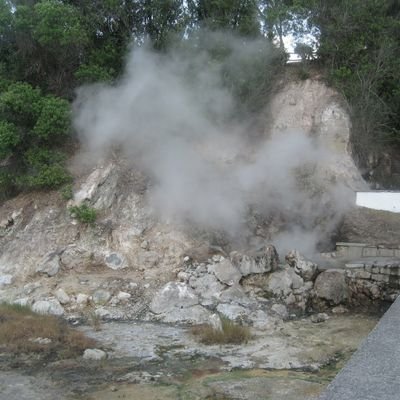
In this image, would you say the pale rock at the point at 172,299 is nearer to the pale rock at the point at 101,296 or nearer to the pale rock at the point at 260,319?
the pale rock at the point at 101,296

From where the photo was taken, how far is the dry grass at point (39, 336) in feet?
22.3

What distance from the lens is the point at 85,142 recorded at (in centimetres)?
1188

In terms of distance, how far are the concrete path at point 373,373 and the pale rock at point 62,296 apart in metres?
5.48

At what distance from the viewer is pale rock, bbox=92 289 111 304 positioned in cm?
878

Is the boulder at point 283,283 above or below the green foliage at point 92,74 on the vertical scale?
below

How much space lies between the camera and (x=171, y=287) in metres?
8.77

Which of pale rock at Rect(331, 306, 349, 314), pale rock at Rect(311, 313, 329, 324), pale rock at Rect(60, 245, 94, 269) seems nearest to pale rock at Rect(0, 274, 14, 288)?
pale rock at Rect(60, 245, 94, 269)

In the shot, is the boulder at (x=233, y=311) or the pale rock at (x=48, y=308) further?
the pale rock at (x=48, y=308)

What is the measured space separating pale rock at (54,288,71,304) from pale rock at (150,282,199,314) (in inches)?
54.8

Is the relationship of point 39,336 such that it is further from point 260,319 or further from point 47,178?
point 47,178

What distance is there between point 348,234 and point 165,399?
6366mm

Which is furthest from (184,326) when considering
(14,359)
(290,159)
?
(290,159)

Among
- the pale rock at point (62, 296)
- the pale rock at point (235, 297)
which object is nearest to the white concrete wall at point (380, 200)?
the pale rock at point (235, 297)

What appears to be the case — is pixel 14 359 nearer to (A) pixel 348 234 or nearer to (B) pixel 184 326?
(B) pixel 184 326
